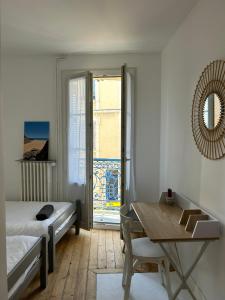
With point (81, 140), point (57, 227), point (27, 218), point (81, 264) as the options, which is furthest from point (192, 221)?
point (81, 140)

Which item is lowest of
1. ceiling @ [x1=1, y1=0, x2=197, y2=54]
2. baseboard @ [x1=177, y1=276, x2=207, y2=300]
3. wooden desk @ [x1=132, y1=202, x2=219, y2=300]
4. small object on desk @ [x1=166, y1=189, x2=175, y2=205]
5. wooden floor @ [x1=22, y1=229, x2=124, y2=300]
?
wooden floor @ [x1=22, y1=229, x2=124, y2=300]

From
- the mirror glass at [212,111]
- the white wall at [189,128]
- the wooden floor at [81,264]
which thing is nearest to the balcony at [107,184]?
the wooden floor at [81,264]

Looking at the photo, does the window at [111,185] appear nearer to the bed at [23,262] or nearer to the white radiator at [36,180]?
the white radiator at [36,180]

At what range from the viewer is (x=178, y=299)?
239 cm

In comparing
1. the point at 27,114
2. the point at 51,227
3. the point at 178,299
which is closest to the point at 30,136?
the point at 27,114

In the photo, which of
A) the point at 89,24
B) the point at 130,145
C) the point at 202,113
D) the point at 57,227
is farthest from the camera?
the point at 130,145

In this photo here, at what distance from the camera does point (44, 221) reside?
9.98ft

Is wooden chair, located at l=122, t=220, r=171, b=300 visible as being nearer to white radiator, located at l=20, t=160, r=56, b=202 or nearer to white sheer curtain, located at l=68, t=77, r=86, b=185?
white sheer curtain, located at l=68, t=77, r=86, b=185

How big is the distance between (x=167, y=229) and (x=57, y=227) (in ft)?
5.00

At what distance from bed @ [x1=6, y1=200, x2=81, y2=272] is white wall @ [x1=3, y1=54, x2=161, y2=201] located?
0.72 m

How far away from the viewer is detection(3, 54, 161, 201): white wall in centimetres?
401

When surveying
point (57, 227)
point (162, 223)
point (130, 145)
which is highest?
point (130, 145)

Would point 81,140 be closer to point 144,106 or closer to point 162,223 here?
point 144,106

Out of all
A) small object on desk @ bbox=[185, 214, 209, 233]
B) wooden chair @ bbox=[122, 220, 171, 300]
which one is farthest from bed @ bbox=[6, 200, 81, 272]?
small object on desk @ bbox=[185, 214, 209, 233]
